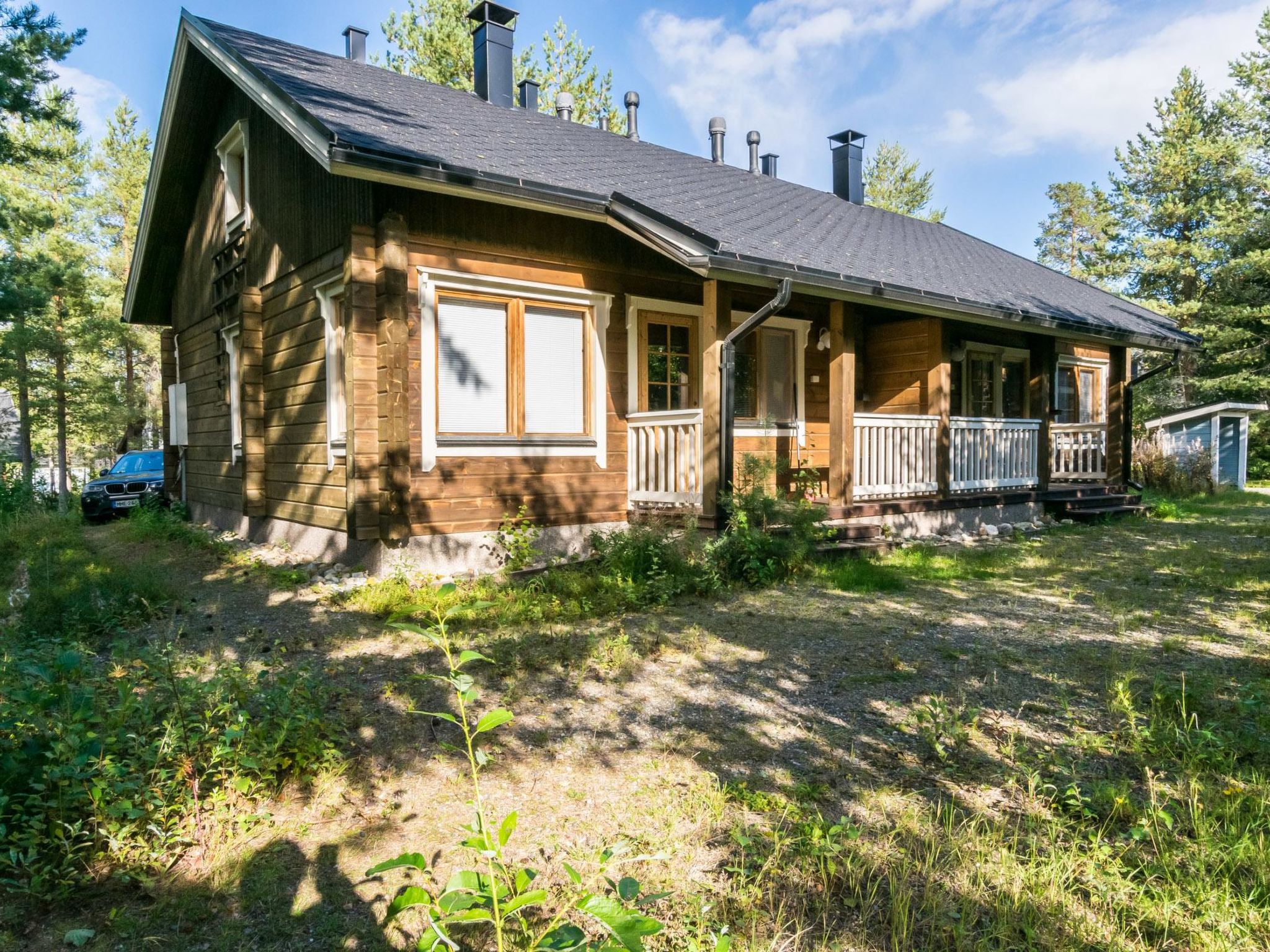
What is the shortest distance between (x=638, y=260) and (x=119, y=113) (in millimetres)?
32526

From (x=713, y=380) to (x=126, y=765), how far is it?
5777 mm

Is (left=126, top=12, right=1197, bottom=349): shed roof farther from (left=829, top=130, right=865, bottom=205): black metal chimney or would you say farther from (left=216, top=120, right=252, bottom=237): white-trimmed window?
(left=829, top=130, right=865, bottom=205): black metal chimney

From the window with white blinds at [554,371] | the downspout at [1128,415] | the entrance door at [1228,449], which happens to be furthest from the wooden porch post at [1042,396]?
the entrance door at [1228,449]

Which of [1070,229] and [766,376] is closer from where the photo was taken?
[766,376]

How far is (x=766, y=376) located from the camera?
405 inches

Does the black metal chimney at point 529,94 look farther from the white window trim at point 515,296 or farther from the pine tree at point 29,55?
the pine tree at point 29,55

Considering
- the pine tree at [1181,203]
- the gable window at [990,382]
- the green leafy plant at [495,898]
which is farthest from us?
the pine tree at [1181,203]

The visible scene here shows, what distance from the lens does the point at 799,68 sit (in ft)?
78.8

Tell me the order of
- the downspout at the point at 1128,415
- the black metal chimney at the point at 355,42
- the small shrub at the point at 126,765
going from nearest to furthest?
1. the small shrub at the point at 126,765
2. the black metal chimney at the point at 355,42
3. the downspout at the point at 1128,415

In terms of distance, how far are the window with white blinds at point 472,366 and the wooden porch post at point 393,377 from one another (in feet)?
1.69

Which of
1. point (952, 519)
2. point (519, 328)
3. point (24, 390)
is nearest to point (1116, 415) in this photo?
point (952, 519)

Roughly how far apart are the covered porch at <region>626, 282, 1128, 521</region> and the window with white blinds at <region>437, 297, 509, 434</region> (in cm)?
162

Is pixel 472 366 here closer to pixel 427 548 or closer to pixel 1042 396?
pixel 427 548

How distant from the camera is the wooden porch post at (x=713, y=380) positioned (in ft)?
24.3
